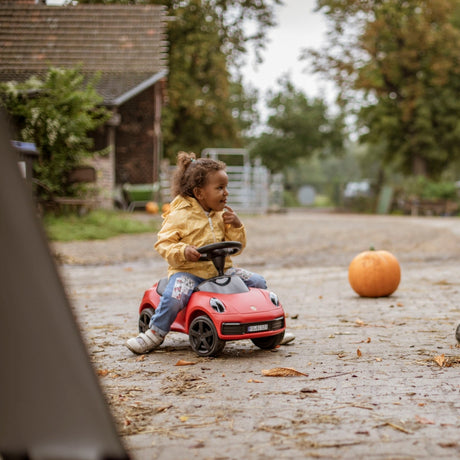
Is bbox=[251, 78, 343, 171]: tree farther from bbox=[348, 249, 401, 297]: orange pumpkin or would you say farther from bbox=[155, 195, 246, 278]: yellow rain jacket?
bbox=[155, 195, 246, 278]: yellow rain jacket

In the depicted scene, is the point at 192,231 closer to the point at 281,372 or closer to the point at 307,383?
the point at 281,372

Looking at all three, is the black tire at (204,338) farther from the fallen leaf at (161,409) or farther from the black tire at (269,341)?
the fallen leaf at (161,409)

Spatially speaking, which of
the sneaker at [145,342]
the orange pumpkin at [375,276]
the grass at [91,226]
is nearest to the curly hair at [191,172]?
the sneaker at [145,342]

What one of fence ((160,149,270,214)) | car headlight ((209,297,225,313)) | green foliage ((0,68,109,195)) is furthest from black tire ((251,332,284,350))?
fence ((160,149,270,214))

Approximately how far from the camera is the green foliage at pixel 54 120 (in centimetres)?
1730

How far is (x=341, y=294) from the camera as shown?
827 centimetres

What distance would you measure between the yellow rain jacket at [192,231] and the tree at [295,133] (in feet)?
173

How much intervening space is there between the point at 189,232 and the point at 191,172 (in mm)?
404

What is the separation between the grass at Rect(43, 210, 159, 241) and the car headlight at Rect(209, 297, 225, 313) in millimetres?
11005

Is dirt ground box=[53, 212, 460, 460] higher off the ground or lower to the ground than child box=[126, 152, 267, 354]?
lower

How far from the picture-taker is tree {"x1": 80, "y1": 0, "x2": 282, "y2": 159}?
33656mm

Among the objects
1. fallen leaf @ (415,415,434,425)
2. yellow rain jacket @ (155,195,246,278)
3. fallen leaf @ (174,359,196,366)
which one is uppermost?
yellow rain jacket @ (155,195,246,278)

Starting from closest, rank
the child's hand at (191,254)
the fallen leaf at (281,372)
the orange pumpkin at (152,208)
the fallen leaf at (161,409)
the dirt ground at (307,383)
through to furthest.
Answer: the dirt ground at (307,383)
the fallen leaf at (161,409)
the fallen leaf at (281,372)
the child's hand at (191,254)
the orange pumpkin at (152,208)

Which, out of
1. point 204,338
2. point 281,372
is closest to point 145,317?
point 204,338
